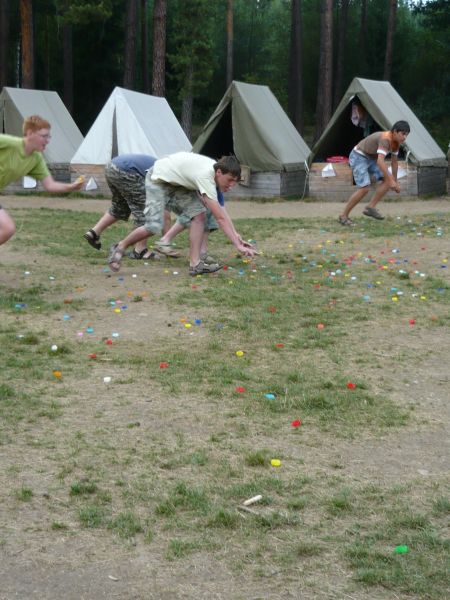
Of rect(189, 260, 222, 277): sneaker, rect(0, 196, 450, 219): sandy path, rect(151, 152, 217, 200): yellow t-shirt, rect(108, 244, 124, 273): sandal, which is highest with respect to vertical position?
rect(151, 152, 217, 200): yellow t-shirt

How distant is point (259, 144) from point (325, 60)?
894cm

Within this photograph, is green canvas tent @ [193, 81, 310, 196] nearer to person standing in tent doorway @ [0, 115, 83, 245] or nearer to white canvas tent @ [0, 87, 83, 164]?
white canvas tent @ [0, 87, 83, 164]

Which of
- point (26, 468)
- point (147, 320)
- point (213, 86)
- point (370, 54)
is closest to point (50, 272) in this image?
point (147, 320)

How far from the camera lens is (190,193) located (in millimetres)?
8445

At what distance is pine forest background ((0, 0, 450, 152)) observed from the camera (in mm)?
30922

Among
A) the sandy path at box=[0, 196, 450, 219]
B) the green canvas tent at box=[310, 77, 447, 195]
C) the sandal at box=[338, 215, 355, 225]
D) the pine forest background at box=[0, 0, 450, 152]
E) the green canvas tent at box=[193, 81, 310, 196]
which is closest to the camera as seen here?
the sandal at box=[338, 215, 355, 225]

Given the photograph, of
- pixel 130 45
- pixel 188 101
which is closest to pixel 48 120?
pixel 130 45

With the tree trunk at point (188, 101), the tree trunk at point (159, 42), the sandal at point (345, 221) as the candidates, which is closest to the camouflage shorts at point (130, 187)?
the sandal at point (345, 221)

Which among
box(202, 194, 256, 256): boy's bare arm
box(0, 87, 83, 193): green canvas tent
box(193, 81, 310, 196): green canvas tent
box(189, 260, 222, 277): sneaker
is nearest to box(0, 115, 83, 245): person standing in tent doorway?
box(202, 194, 256, 256): boy's bare arm

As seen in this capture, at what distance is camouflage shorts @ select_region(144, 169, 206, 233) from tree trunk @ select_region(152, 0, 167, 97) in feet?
53.5

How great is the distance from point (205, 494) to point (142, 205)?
557cm

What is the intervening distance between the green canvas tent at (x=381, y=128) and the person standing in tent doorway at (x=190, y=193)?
362 inches

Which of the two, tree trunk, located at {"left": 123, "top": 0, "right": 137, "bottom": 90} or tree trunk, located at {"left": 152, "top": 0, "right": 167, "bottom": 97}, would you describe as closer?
tree trunk, located at {"left": 152, "top": 0, "right": 167, "bottom": 97}

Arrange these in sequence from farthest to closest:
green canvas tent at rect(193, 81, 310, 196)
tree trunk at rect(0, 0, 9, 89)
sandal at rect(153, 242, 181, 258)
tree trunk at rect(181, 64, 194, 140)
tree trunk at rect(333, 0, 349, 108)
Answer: tree trunk at rect(333, 0, 349, 108), tree trunk at rect(181, 64, 194, 140), tree trunk at rect(0, 0, 9, 89), green canvas tent at rect(193, 81, 310, 196), sandal at rect(153, 242, 181, 258)
